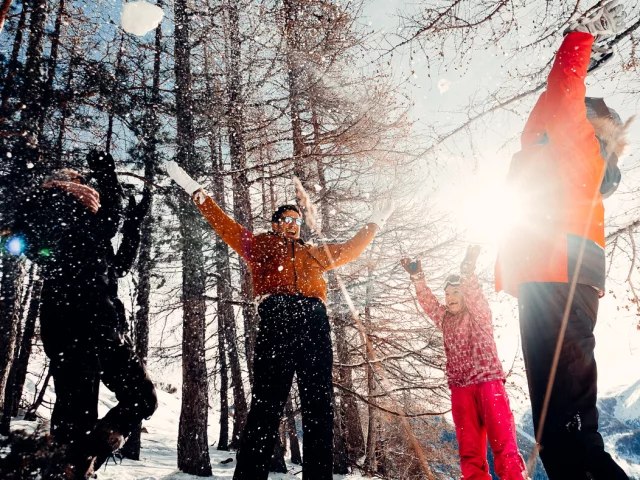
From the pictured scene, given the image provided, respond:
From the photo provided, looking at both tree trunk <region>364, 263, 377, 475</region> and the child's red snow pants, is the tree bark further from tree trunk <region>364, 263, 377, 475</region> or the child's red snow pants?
the child's red snow pants

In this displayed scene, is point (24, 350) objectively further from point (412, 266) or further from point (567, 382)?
point (567, 382)

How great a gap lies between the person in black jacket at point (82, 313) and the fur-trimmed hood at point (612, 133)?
279 cm

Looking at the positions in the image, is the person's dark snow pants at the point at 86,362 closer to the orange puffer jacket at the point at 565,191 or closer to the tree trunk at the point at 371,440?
the orange puffer jacket at the point at 565,191

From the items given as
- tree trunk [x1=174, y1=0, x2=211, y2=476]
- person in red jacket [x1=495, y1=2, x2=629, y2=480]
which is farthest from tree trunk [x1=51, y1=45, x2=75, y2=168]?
person in red jacket [x1=495, y1=2, x2=629, y2=480]

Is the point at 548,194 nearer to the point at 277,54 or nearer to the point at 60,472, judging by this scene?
the point at 60,472

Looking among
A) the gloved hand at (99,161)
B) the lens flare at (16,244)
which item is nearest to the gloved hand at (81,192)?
the gloved hand at (99,161)

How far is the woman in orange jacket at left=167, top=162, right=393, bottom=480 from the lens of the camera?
7.07 feet

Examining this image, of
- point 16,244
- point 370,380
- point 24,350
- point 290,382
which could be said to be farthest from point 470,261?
point 24,350

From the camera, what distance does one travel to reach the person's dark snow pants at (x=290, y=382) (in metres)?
2.13

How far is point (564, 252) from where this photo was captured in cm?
150

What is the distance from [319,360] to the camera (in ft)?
7.75

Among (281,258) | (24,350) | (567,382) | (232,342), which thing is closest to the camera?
(567,382)

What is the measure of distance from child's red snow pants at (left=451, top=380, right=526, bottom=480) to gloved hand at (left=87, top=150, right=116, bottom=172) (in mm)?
3183

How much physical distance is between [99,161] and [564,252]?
9.36 feet
